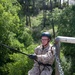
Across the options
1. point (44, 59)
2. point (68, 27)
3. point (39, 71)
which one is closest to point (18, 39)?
point (68, 27)

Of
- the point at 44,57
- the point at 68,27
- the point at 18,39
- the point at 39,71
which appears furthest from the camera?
the point at 18,39

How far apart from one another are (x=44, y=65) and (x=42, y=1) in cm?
6470

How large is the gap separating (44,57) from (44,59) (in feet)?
0.18

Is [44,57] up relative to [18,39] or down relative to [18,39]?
up

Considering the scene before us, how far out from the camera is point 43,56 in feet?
17.1

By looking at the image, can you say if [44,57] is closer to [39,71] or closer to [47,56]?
[47,56]

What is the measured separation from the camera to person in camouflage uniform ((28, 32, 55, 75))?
17.3ft

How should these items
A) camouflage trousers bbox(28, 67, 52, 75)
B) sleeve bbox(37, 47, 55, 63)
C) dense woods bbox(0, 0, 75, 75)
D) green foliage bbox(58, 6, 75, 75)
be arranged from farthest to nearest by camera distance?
green foliage bbox(58, 6, 75, 75)
dense woods bbox(0, 0, 75, 75)
camouflage trousers bbox(28, 67, 52, 75)
sleeve bbox(37, 47, 55, 63)

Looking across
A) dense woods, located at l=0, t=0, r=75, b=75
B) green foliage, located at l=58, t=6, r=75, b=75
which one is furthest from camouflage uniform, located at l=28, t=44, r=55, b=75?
green foliage, located at l=58, t=6, r=75, b=75

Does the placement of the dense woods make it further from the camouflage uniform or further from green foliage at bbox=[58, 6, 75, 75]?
the camouflage uniform

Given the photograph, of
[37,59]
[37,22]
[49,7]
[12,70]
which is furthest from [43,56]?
[49,7]

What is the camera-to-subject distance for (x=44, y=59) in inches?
207

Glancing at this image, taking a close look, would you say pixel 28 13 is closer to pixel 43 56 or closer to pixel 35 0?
pixel 35 0

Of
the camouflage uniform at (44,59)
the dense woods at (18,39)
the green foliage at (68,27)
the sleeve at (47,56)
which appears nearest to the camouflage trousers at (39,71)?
the camouflage uniform at (44,59)
